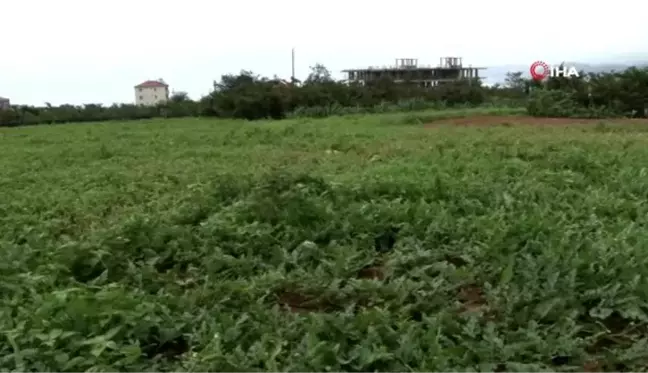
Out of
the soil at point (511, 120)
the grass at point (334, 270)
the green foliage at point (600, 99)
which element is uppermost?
the green foliage at point (600, 99)

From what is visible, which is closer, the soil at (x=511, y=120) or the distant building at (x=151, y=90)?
the soil at (x=511, y=120)

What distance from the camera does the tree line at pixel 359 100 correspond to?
14.3 metres

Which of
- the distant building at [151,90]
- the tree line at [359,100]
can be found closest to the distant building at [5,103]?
the tree line at [359,100]

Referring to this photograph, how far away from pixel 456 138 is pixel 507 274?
557 cm

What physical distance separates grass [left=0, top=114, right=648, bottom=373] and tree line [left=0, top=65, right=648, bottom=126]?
9.16m

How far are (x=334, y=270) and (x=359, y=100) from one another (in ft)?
50.6

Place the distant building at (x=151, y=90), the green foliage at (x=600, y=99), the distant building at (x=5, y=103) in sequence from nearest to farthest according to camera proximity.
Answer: the green foliage at (x=600, y=99) → the distant building at (x=5, y=103) → the distant building at (x=151, y=90)

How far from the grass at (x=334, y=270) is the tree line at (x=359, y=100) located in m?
9.16

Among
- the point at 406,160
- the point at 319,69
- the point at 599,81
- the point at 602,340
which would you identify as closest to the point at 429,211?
the point at 602,340

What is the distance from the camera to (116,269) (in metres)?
3.09

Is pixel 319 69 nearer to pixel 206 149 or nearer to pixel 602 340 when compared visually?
pixel 206 149

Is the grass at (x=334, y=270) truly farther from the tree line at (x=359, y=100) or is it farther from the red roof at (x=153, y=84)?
the red roof at (x=153, y=84)

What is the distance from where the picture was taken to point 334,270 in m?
2.96

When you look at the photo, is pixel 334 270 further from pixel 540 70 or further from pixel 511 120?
pixel 540 70
